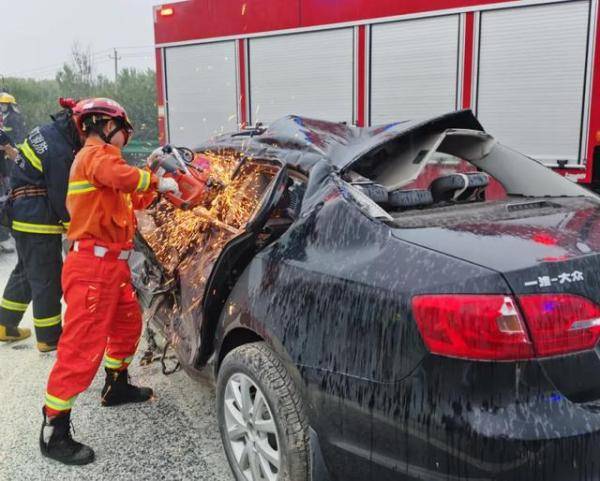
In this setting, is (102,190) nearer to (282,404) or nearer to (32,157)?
(32,157)

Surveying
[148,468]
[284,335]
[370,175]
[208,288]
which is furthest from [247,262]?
[148,468]

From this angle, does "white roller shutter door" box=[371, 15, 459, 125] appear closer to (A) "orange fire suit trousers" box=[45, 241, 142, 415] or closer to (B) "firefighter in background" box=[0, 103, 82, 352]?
(B) "firefighter in background" box=[0, 103, 82, 352]

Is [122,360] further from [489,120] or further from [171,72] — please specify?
[171,72]

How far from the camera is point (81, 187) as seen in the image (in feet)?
9.87

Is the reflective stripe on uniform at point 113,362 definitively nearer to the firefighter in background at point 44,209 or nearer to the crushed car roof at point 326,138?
the firefighter in background at point 44,209

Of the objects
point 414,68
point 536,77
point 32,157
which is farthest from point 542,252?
point 414,68

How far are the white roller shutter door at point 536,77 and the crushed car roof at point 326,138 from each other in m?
2.96

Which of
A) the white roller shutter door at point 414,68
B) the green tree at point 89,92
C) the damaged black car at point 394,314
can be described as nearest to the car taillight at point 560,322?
the damaged black car at point 394,314

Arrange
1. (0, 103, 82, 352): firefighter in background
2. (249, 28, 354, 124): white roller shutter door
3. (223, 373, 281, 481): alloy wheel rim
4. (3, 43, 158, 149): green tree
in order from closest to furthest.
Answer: (223, 373, 281, 481): alloy wheel rim
(0, 103, 82, 352): firefighter in background
(249, 28, 354, 124): white roller shutter door
(3, 43, 158, 149): green tree

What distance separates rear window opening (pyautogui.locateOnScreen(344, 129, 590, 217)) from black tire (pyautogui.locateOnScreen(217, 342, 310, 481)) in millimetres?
797

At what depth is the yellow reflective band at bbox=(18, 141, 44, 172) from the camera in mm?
3938

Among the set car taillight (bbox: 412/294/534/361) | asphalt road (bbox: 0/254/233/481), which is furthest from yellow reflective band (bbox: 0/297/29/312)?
car taillight (bbox: 412/294/534/361)

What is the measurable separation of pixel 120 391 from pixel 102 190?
4.04 ft

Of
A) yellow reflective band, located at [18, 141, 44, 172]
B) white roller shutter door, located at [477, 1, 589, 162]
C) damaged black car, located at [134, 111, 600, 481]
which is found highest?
white roller shutter door, located at [477, 1, 589, 162]
